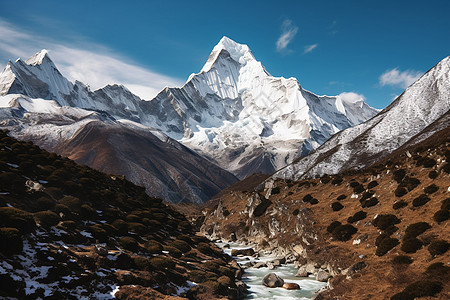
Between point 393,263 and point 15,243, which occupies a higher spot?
point 393,263

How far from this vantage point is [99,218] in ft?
135

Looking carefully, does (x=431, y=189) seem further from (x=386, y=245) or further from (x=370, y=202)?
(x=386, y=245)

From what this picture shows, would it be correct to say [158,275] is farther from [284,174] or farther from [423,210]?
[284,174]

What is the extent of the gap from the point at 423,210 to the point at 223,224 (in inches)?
2619

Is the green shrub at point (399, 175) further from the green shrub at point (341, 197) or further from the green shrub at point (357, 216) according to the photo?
the green shrub at point (341, 197)

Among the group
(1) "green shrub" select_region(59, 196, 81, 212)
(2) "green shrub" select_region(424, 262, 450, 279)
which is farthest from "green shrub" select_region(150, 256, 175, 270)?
(2) "green shrub" select_region(424, 262, 450, 279)

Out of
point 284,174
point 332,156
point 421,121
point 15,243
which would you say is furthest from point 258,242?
point 421,121

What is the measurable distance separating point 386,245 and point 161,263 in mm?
25631

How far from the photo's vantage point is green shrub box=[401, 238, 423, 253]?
31956 mm

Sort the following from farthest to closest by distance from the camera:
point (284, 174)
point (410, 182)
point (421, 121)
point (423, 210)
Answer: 1. point (284, 174)
2. point (421, 121)
3. point (410, 182)
4. point (423, 210)

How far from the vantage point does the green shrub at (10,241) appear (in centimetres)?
2281

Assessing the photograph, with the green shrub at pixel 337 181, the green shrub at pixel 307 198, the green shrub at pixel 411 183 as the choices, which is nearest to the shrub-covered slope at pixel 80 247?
the green shrub at pixel 307 198

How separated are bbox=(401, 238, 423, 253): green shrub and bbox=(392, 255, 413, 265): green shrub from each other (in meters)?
1.39

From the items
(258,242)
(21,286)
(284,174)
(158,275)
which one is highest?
(284,174)
